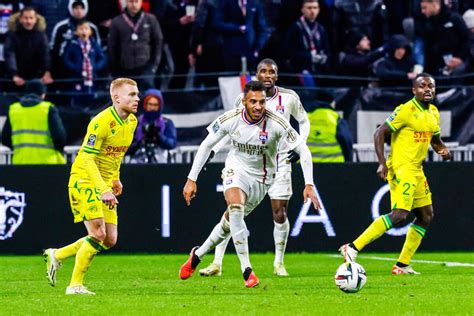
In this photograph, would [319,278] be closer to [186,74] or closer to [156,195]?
[156,195]

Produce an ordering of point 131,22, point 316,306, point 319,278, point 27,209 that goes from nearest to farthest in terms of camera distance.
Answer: point 316,306, point 319,278, point 27,209, point 131,22

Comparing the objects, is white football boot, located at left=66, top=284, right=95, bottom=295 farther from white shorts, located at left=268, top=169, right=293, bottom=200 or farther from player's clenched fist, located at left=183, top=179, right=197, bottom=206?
white shorts, located at left=268, top=169, right=293, bottom=200

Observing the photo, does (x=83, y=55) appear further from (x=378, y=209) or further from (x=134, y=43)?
(x=378, y=209)

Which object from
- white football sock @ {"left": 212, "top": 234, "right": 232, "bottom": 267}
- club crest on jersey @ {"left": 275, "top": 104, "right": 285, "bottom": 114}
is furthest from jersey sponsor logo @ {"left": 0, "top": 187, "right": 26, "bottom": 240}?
club crest on jersey @ {"left": 275, "top": 104, "right": 285, "bottom": 114}

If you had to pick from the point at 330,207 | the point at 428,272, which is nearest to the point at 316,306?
the point at 428,272

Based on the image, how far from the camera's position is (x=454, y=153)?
18.4 m

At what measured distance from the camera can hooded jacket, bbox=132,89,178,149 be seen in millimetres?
18062

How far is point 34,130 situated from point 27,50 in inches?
81.8

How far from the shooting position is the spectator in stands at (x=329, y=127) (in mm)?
18172

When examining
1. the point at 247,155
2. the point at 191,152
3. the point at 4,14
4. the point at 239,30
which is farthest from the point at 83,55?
the point at 247,155

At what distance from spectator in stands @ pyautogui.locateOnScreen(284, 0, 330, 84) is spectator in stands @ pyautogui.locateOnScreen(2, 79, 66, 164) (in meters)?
4.08

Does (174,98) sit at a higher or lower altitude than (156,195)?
higher

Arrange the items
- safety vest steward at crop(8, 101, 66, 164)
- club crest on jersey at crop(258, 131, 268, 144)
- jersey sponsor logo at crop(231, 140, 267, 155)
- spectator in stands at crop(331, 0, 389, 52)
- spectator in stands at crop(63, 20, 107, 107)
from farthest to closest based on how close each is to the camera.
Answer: spectator in stands at crop(331, 0, 389, 52)
spectator in stands at crop(63, 20, 107, 107)
safety vest steward at crop(8, 101, 66, 164)
jersey sponsor logo at crop(231, 140, 267, 155)
club crest on jersey at crop(258, 131, 268, 144)

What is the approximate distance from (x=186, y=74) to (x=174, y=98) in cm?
183
